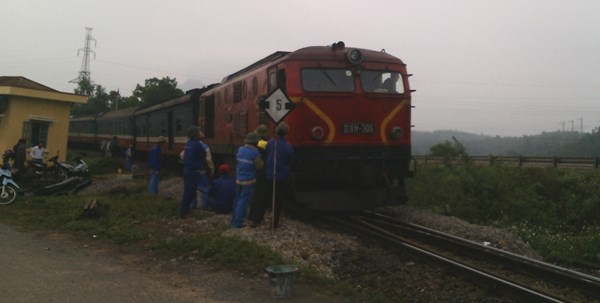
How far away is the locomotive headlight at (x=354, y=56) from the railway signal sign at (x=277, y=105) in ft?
6.27

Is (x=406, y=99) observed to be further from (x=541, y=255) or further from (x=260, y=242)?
(x=260, y=242)

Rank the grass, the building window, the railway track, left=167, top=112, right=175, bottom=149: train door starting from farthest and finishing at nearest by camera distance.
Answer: the building window, left=167, top=112, right=175, bottom=149: train door, the grass, the railway track

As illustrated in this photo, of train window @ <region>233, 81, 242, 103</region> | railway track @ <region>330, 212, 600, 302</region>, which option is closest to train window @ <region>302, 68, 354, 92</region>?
railway track @ <region>330, 212, 600, 302</region>

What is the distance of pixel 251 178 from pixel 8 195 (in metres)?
6.97

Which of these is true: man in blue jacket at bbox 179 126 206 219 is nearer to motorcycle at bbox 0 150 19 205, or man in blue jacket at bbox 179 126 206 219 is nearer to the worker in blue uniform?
the worker in blue uniform

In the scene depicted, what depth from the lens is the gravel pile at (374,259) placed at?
5633 mm

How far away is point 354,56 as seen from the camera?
9.31 metres

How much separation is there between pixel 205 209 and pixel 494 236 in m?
5.64

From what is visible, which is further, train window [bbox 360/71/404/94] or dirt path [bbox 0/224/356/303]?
train window [bbox 360/71/404/94]

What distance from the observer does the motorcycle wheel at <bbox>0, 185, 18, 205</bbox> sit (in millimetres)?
11523

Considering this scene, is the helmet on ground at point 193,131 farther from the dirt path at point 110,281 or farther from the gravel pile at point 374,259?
the dirt path at point 110,281

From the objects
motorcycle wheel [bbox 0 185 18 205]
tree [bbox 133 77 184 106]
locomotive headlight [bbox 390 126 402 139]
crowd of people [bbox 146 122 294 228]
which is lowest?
motorcycle wheel [bbox 0 185 18 205]

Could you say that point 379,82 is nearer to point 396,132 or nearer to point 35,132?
point 396,132

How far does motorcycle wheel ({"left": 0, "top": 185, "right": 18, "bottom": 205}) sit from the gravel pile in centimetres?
560
